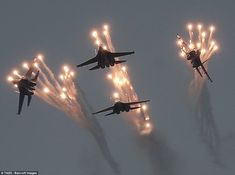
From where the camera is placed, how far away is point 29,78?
117 m

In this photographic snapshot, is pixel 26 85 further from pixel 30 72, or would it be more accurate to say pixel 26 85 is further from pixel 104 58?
pixel 104 58

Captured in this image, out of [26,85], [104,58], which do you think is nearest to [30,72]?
[26,85]

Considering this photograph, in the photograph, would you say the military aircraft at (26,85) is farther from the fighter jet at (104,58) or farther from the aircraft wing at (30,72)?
the fighter jet at (104,58)

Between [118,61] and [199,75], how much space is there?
28.7 m

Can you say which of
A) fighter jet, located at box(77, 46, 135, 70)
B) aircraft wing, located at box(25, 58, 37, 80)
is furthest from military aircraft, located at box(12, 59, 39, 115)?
fighter jet, located at box(77, 46, 135, 70)

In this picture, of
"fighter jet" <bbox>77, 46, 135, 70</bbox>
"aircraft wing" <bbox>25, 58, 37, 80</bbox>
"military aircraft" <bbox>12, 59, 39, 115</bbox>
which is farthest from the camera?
"aircraft wing" <bbox>25, 58, 37, 80</bbox>

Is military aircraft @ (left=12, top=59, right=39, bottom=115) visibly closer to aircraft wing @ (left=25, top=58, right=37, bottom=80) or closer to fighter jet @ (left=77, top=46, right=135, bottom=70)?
aircraft wing @ (left=25, top=58, right=37, bottom=80)

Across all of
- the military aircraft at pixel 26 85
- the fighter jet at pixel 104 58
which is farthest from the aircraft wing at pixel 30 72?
the fighter jet at pixel 104 58

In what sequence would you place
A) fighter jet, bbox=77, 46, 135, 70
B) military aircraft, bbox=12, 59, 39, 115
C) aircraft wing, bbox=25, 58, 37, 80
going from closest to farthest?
fighter jet, bbox=77, 46, 135, 70 < military aircraft, bbox=12, 59, 39, 115 < aircraft wing, bbox=25, 58, 37, 80

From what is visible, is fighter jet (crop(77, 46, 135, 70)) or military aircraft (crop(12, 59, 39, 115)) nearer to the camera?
fighter jet (crop(77, 46, 135, 70))

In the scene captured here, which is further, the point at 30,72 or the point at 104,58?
the point at 30,72

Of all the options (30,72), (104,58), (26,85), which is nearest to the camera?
(104,58)

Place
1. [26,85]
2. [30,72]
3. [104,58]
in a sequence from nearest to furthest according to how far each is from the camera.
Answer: [104,58]
[26,85]
[30,72]

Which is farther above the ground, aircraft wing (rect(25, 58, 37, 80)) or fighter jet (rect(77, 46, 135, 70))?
aircraft wing (rect(25, 58, 37, 80))
